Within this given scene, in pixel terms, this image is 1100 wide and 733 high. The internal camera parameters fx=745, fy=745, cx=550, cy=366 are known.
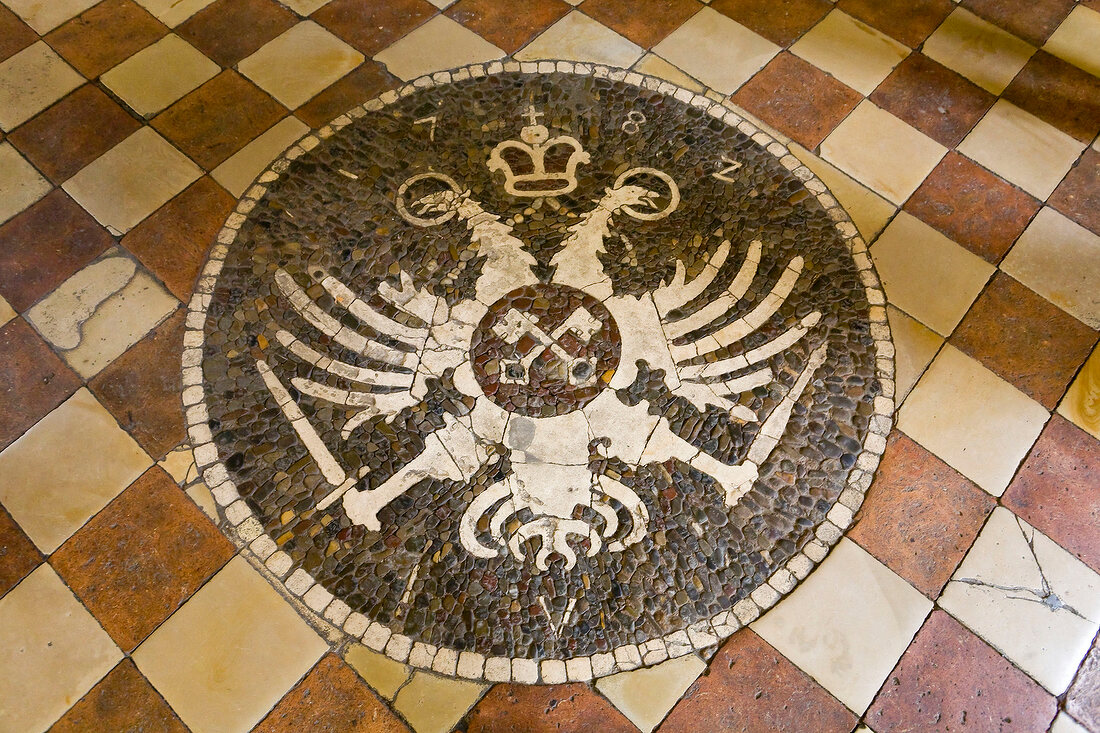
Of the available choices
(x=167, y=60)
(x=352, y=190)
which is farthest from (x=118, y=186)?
(x=352, y=190)

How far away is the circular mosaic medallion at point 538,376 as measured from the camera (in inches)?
65.1

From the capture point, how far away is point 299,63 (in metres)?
2.39

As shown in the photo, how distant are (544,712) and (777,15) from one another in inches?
89.7

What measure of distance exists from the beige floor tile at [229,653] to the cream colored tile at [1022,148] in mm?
2281

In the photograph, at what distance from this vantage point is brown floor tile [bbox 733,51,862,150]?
229 centimetres

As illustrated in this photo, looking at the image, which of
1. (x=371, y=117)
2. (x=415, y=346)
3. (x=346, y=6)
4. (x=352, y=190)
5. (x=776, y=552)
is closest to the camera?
(x=776, y=552)

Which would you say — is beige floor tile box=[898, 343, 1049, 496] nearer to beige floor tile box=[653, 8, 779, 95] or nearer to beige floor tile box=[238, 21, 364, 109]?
beige floor tile box=[653, 8, 779, 95]

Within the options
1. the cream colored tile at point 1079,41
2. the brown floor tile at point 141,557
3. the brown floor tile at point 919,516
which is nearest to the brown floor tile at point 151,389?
the brown floor tile at point 141,557

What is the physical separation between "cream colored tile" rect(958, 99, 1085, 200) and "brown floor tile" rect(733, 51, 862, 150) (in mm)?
392

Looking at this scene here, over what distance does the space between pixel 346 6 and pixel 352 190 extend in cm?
82

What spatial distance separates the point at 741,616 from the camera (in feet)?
5.38

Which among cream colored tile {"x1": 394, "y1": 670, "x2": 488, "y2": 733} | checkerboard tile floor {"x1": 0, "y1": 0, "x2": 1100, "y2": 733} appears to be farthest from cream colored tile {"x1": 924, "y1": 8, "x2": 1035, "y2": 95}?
cream colored tile {"x1": 394, "y1": 670, "x2": 488, "y2": 733}

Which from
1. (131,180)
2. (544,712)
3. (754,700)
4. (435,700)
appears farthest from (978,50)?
(131,180)

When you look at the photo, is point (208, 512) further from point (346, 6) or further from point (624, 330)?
point (346, 6)
